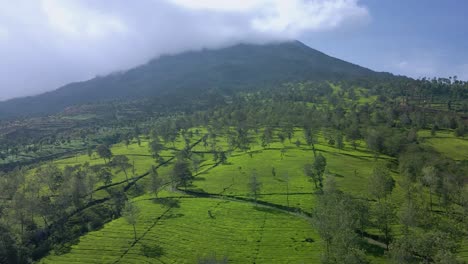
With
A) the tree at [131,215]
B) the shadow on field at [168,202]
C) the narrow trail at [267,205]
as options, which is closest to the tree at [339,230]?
the narrow trail at [267,205]

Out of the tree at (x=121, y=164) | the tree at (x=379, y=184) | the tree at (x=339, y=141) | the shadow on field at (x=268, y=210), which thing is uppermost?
the tree at (x=339, y=141)

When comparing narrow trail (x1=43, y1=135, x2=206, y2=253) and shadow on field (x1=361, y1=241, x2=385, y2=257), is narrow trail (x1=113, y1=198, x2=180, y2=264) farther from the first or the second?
shadow on field (x1=361, y1=241, x2=385, y2=257)

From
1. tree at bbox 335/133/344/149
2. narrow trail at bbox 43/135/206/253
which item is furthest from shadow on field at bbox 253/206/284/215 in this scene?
tree at bbox 335/133/344/149

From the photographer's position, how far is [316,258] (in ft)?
286

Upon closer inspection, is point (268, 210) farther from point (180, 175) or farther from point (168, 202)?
point (180, 175)

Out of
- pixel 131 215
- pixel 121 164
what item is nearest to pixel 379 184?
pixel 131 215

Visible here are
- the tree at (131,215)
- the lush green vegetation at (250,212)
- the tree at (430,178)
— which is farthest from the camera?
the tree at (430,178)

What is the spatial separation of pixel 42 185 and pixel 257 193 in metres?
93.7

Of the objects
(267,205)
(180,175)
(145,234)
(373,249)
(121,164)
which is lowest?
(145,234)

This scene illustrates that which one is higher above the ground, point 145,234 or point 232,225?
point 232,225

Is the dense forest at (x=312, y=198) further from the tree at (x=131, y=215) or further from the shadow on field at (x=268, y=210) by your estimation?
the shadow on field at (x=268, y=210)

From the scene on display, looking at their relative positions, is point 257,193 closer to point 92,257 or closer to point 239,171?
point 239,171

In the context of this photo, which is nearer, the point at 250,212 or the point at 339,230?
the point at 339,230

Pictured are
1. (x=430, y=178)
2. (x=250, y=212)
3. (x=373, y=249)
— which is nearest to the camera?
(x=373, y=249)
